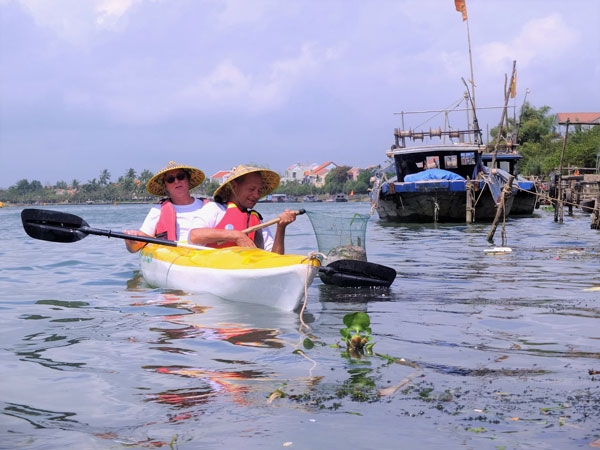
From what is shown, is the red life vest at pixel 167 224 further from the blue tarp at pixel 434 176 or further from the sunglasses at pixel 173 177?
the blue tarp at pixel 434 176

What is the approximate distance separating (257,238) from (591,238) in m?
12.0

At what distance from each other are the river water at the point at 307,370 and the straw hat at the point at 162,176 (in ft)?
4.34

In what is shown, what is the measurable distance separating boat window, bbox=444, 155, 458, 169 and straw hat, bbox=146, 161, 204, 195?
785 inches

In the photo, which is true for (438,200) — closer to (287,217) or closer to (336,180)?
(287,217)

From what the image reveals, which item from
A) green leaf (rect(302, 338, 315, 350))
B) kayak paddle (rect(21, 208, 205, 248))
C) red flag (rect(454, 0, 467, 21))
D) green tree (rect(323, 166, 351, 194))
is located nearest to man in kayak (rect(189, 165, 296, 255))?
kayak paddle (rect(21, 208, 205, 248))

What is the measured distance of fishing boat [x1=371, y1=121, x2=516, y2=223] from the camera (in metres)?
26.6

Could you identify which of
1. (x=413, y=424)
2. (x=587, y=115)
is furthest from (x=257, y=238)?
(x=587, y=115)

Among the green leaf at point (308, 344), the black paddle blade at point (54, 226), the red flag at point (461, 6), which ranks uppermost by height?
the red flag at point (461, 6)

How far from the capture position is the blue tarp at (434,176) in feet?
87.9

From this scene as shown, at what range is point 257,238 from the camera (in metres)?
8.73

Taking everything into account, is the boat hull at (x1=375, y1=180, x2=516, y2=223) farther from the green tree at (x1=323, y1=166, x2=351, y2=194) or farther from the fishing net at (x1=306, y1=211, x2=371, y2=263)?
the green tree at (x1=323, y1=166, x2=351, y2=194)

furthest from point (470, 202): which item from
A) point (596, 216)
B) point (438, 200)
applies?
point (596, 216)

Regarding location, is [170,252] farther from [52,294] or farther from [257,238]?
[52,294]

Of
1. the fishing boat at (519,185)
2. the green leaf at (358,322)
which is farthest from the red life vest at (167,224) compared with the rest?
the fishing boat at (519,185)
